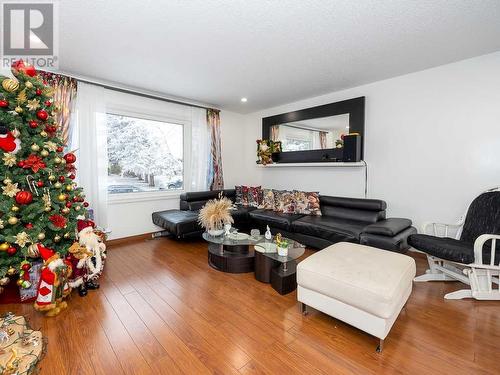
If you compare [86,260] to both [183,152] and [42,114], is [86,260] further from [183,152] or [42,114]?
[183,152]

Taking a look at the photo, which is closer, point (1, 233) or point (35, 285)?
point (1, 233)

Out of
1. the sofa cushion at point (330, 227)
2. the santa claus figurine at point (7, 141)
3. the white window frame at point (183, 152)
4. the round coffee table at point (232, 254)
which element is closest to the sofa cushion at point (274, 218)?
the sofa cushion at point (330, 227)

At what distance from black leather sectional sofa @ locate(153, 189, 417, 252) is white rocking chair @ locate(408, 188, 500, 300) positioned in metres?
0.29

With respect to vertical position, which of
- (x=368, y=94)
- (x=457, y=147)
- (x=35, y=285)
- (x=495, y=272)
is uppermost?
(x=368, y=94)

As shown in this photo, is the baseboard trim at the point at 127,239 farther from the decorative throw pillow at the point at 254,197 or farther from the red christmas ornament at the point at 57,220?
the decorative throw pillow at the point at 254,197

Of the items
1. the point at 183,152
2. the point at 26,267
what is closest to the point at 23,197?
the point at 26,267

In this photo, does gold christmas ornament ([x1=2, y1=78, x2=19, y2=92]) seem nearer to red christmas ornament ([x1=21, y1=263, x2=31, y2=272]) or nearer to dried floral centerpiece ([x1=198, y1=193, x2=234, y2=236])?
red christmas ornament ([x1=21, y1=263, x2=31, y2=272])

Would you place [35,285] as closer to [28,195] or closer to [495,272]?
[28,195]

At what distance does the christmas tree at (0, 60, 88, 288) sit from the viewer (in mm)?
2055

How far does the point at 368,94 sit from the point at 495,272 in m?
2.75

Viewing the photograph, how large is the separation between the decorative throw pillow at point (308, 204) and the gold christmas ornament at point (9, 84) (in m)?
3.71

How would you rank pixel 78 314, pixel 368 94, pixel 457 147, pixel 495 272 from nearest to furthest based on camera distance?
pixel 78 314, pixel 495 272, pixel 457 147, pixel 368 94

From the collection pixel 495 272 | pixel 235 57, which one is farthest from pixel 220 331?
pixel 235 57

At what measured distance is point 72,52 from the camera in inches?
104
